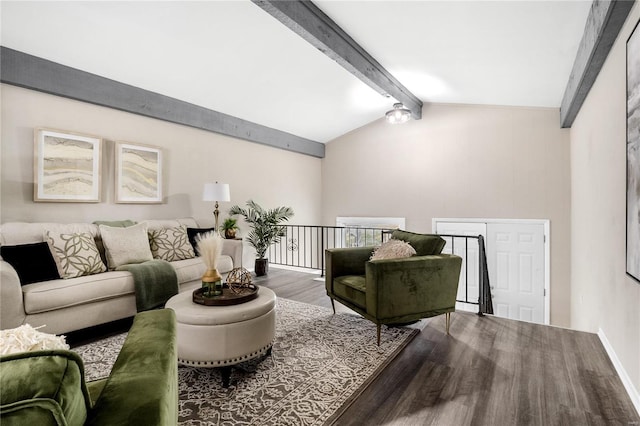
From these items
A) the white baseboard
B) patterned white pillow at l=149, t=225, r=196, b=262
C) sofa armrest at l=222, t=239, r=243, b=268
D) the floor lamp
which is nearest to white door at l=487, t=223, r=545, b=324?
the white baseboard

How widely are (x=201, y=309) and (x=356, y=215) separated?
4965 mm

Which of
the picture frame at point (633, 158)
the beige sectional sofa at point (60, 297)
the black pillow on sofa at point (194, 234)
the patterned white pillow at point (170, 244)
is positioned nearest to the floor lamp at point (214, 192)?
the black pillow on sofa at point (194, 234)

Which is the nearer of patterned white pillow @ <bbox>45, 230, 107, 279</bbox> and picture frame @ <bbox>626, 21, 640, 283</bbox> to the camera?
picture frame @ <bbox>626, 21, 640, 283</bbox>

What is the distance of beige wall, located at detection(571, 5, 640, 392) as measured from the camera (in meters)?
2.06

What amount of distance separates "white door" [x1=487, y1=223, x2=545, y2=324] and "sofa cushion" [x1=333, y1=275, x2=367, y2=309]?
10.8 feet

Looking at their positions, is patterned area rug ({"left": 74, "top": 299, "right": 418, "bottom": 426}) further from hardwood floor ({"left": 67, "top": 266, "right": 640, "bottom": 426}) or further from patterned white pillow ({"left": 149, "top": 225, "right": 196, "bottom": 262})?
patterned white pillow ({"left": 149, "top": 225, "right": 196, "bottom": 262})

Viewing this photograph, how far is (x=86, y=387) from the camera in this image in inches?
29.6

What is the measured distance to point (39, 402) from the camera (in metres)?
0.55

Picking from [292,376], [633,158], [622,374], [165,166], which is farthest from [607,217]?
[165,166]

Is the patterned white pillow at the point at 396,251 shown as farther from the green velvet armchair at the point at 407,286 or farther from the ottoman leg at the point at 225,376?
the ottoman leg at the point at 225,376

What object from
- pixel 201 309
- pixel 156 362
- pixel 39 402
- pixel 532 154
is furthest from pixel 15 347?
pixel 532 154

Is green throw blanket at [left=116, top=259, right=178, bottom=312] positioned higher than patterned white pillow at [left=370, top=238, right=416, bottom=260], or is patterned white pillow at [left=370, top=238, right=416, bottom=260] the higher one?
patterned white pillow at [left=370, top=238, right=416, bottom=260]

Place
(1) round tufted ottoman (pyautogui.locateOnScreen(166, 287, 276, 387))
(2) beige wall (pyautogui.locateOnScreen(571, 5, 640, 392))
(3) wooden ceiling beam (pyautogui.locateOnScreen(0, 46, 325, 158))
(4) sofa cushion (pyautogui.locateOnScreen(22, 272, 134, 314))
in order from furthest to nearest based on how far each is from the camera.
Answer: (3) wooden ceiling beam (pyautogui.locateOnScreen(0, 46, 325, 158)) < (4) sofa cushion (pyautogui.locateOnScreen(22, 272, 134, 314)) < (2) beige wall (pyautogui.locateOnScreen(571, 5, 640, 392)) < (1) round tufted ottoman (pyautogui.locateOnScreen(166, 287, 276, 387))

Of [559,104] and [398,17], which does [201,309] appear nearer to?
[398,17]
